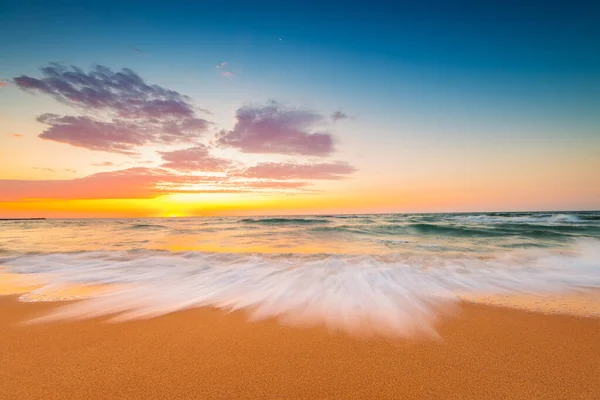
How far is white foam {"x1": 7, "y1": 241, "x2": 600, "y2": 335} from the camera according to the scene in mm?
3904

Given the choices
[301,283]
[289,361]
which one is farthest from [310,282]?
[289,361]

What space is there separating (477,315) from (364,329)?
1610mm

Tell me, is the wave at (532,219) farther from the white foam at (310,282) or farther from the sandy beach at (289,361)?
the sandy beach at (289,361)

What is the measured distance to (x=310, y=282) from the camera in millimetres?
5598

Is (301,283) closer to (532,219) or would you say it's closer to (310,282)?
(310,282)

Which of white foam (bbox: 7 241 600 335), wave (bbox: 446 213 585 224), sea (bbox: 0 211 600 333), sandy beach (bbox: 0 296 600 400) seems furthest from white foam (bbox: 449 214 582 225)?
sandy beach (bbox: 0 296 600 400)

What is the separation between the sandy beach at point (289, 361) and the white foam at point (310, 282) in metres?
0.46

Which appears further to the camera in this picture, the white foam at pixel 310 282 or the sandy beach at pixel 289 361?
the white foam at pixel 310 282

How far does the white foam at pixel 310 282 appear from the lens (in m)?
3.90

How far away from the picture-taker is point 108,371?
8.05ft

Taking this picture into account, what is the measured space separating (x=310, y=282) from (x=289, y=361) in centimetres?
300

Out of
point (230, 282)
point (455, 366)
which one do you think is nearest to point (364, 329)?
point (455, 366)

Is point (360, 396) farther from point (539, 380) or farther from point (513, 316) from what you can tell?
point (513, 316)

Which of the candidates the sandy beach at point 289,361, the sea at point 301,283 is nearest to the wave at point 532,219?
the sea at point 301,283
